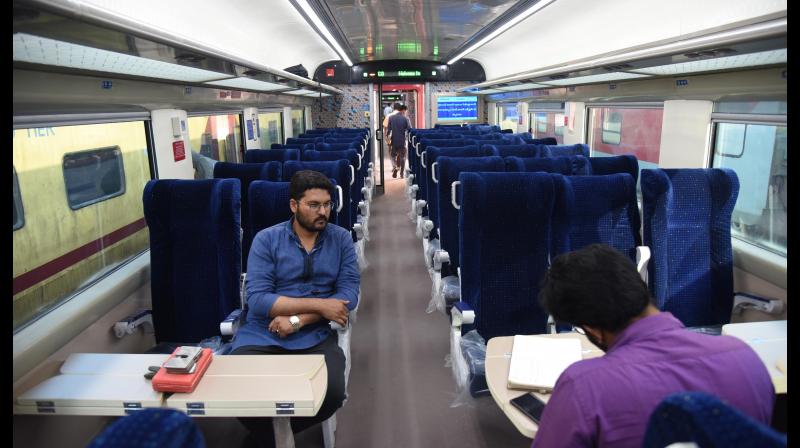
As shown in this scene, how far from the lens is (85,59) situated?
2553mm

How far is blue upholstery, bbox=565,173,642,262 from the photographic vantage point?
3195mm

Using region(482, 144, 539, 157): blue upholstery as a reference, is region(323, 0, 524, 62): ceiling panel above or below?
above

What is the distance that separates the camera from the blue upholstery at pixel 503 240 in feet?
9.98

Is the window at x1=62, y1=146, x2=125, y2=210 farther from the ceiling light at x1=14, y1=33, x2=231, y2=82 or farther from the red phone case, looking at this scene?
the red phone case

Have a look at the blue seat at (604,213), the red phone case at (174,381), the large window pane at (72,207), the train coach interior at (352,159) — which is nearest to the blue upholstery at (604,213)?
the blue seat at (604,213)

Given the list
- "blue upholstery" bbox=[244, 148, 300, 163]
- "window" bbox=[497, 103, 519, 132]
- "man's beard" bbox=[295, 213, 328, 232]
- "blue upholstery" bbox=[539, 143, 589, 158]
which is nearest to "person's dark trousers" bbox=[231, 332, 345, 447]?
"man's beard" bbox=[295, 213, 328, 232]

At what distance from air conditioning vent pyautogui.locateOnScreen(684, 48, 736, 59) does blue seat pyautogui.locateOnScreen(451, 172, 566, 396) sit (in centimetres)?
98

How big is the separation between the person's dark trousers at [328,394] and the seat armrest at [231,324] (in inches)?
6.2

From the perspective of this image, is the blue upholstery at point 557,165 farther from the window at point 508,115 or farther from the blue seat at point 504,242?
the window at point 508,115

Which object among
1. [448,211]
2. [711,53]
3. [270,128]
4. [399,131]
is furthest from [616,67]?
[399,131]

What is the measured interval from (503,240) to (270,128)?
8.50 m
